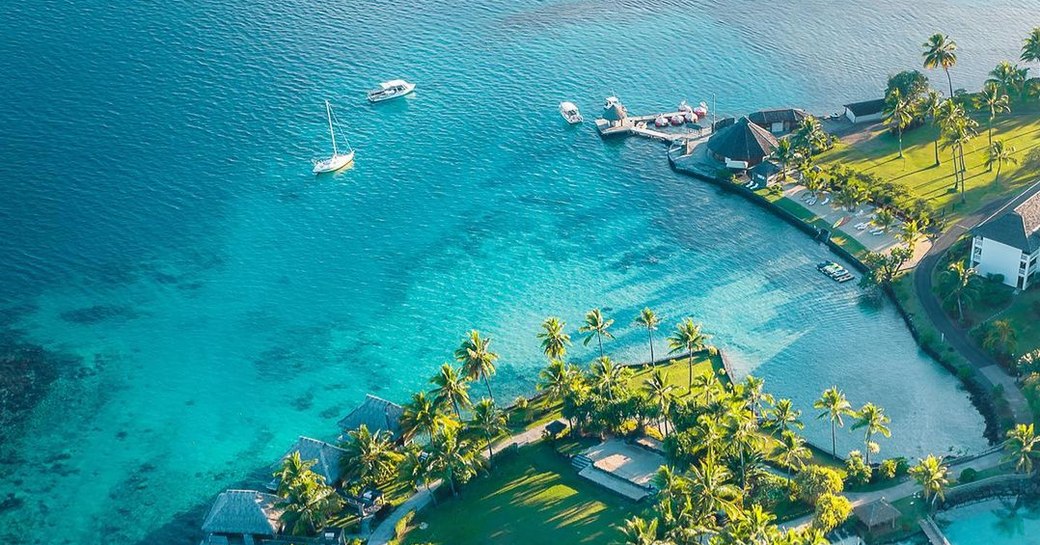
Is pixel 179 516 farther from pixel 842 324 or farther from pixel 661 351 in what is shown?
pixel 842 324

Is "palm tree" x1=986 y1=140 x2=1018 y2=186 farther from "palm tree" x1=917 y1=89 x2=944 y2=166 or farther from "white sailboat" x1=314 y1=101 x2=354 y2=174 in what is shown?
"white sailboat" x1=314 y1=101 x2=354 y2=174

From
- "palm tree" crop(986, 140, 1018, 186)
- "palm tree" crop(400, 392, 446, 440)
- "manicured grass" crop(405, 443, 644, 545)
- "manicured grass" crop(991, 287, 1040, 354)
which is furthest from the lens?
"palm tree" crop(986, 140, 1018, 186)

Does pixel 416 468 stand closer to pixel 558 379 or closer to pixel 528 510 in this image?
pixel 528 510

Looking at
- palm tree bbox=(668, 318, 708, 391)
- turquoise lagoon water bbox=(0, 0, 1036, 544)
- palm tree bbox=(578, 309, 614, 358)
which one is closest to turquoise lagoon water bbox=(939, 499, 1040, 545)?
turquoise lagoon water bbox=(0, 0, 1036, 544)

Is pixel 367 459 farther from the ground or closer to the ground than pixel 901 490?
farther from the ground

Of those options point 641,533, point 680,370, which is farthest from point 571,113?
point 641,533

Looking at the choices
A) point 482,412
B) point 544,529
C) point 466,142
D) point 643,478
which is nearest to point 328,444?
point 482,412
